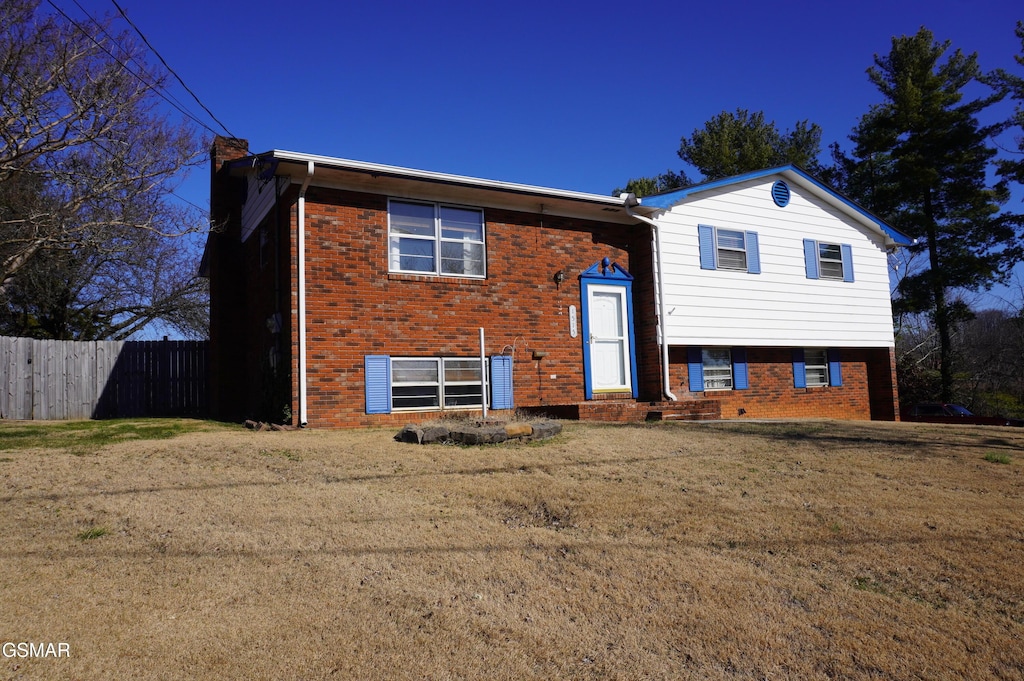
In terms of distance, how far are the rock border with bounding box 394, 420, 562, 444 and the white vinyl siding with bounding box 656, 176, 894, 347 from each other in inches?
246

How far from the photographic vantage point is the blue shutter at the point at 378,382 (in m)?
11.1

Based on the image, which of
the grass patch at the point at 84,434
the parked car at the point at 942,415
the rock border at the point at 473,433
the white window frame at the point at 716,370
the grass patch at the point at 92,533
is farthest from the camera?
the parked car at the point at 942,415

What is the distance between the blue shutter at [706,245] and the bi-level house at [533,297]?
1.3 inches

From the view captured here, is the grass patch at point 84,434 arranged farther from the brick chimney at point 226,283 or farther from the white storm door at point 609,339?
the white storm door at point 609,339

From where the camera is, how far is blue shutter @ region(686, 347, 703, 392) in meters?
15.0

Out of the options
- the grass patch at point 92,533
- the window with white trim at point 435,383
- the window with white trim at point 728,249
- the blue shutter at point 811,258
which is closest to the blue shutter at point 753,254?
the window with white trim at point 728,249

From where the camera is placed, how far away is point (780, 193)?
53.9 feet

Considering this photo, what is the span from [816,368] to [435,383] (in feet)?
35.0

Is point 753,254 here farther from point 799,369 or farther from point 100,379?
point 100,379

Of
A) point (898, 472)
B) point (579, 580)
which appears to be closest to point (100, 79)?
point (579, 580)

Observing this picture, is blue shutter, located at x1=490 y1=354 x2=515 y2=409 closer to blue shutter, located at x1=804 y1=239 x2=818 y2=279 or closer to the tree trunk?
blue shutter, located at x1=804 y1=239 x2=818 y2=279

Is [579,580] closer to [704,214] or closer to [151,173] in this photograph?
[704,214]

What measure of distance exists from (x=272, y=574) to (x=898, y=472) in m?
6.35

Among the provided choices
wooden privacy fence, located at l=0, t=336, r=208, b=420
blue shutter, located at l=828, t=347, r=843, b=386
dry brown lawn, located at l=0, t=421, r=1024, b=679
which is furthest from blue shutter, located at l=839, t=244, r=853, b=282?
wooden privacy fence, located at l=0, t=336, r=208, b=420
